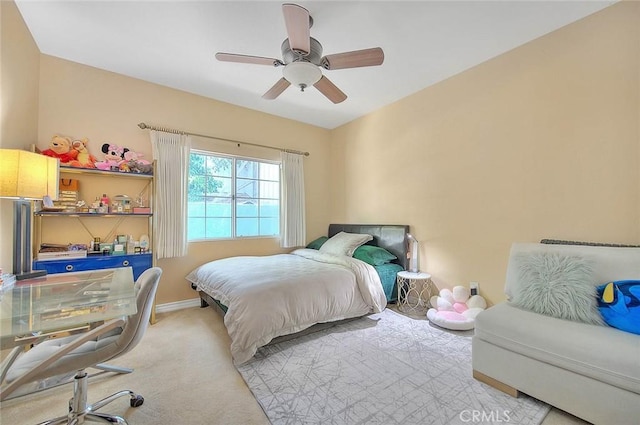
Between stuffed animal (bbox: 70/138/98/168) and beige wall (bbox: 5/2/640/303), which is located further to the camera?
stuffed animal (bbox: 70/138/98/168)

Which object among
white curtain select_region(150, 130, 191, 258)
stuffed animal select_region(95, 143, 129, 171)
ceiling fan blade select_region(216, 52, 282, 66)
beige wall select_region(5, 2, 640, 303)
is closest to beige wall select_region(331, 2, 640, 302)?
beige wall select_region(5, 2, 640, 303)

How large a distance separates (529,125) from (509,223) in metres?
0.96

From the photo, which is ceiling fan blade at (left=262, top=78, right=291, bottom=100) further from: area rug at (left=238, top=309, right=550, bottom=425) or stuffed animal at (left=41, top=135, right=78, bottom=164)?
area rug at (left=238, top=309, right=550, bottom=425)

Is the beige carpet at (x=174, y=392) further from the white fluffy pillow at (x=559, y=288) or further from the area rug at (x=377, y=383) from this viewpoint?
the white fluffy pillow at (x=559, y=288)

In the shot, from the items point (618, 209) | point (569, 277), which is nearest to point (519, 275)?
point (569, 277)

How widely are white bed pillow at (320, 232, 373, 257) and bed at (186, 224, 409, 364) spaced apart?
20 mm

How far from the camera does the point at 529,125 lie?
245 centimetres

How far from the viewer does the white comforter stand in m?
2.08

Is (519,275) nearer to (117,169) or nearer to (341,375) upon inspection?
(341,375)

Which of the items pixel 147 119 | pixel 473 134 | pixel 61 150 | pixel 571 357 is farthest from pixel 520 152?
pixel 61 150

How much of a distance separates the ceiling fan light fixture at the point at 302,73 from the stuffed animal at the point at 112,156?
2.16 m

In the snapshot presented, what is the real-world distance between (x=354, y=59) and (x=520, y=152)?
187 cm

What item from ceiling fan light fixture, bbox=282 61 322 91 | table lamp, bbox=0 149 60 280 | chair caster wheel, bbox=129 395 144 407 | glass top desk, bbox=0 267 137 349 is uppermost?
ceiling fan light fixture, bbox=282 61 322 91

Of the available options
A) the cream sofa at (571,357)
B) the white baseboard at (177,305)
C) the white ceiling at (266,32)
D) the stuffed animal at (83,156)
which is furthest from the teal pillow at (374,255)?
the stuffed animal at (83,156)
